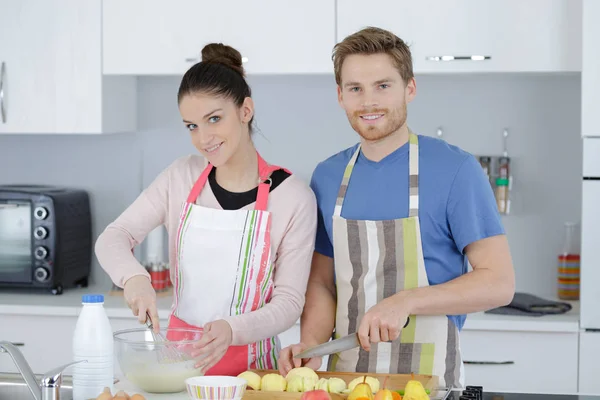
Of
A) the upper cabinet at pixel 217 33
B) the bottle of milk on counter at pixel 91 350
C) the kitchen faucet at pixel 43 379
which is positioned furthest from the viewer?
the upper cabinet at pixel 217 33

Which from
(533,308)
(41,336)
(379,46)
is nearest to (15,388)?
(379,46)

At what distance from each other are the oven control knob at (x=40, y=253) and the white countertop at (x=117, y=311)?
14 cm

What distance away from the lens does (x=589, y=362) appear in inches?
107

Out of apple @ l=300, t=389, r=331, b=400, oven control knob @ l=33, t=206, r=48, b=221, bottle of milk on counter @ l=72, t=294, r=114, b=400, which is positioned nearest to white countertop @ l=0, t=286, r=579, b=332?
oven control knob @ l=33, t=206, r=48, b=221

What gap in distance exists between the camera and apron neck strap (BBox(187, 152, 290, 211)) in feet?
6.15

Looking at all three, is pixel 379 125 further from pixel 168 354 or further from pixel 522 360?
pixel 522 360

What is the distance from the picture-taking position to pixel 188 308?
6.25 feet

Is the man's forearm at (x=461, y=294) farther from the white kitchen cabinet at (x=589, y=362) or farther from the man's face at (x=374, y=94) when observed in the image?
the white kitchen cabinet at (x=589, y=362)

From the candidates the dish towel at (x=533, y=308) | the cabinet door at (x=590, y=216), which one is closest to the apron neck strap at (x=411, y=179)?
the cabinet door at (x=590, y=216)

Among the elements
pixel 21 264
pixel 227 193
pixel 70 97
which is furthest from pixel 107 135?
pixel 227 193

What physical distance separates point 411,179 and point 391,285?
23 cm

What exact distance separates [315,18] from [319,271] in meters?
1.21

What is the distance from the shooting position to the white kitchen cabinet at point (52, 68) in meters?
3.03

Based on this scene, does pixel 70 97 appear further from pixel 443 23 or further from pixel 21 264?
pixel 443 23
